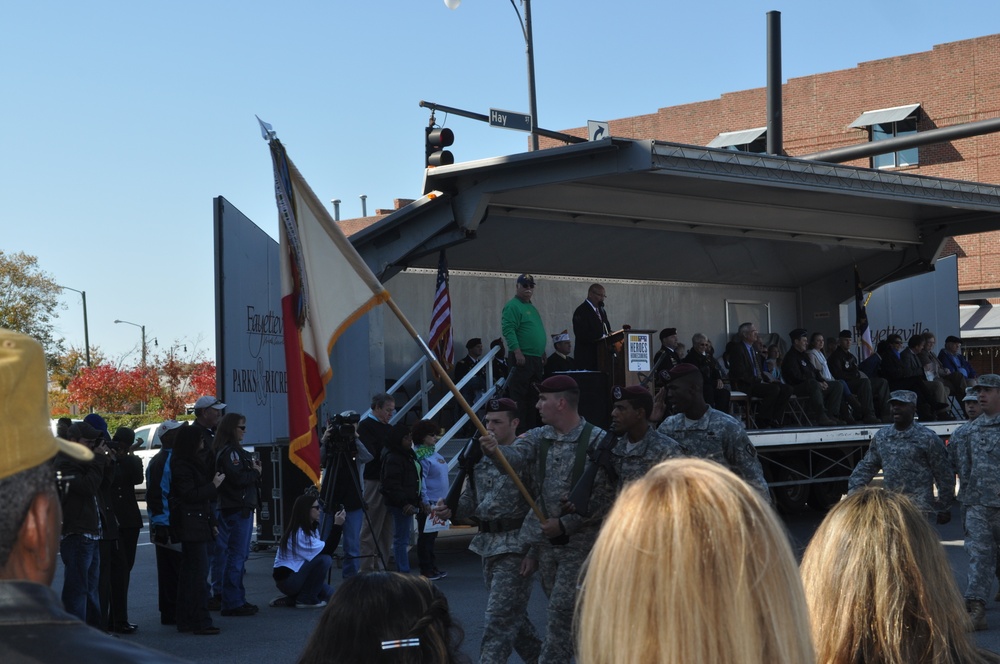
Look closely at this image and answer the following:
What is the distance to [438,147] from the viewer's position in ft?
44.1

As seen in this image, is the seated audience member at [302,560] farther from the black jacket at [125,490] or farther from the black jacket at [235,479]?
the black jacket at [125,490]

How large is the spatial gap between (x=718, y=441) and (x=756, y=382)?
963 centimetres

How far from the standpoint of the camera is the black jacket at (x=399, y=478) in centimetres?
1148

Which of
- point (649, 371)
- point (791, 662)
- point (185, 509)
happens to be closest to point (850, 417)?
point (649, 371)

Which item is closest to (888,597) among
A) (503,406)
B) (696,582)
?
(696,582)

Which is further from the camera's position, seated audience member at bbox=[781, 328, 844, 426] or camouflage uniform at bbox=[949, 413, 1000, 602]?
seated audience member at bbox=[781, 328, 844, 426]

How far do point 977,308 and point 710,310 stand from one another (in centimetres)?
2205

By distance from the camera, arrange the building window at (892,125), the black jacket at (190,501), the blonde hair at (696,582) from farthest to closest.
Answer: the building window at (892,125)
the black jacket at (190,501)
the blonde hair at (696,582)

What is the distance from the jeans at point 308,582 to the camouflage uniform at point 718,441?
4.30 meters

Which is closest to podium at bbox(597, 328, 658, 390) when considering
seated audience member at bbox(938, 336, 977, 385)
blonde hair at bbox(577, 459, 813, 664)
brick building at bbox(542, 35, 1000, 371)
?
seated audience member at bbox(938, 336, 977, 385)

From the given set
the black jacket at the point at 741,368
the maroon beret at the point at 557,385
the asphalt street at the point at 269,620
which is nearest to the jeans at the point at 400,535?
the asphalt street at the point at 269,620

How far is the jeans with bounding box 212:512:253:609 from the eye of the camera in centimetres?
1056

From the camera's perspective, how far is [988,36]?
1533 inches

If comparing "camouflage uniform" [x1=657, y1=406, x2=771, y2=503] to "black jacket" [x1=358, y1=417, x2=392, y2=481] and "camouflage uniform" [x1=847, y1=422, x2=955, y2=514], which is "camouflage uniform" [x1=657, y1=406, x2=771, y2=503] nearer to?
"camouflage uniform" [x1=847, y1=422, x2=955, y2=514]
